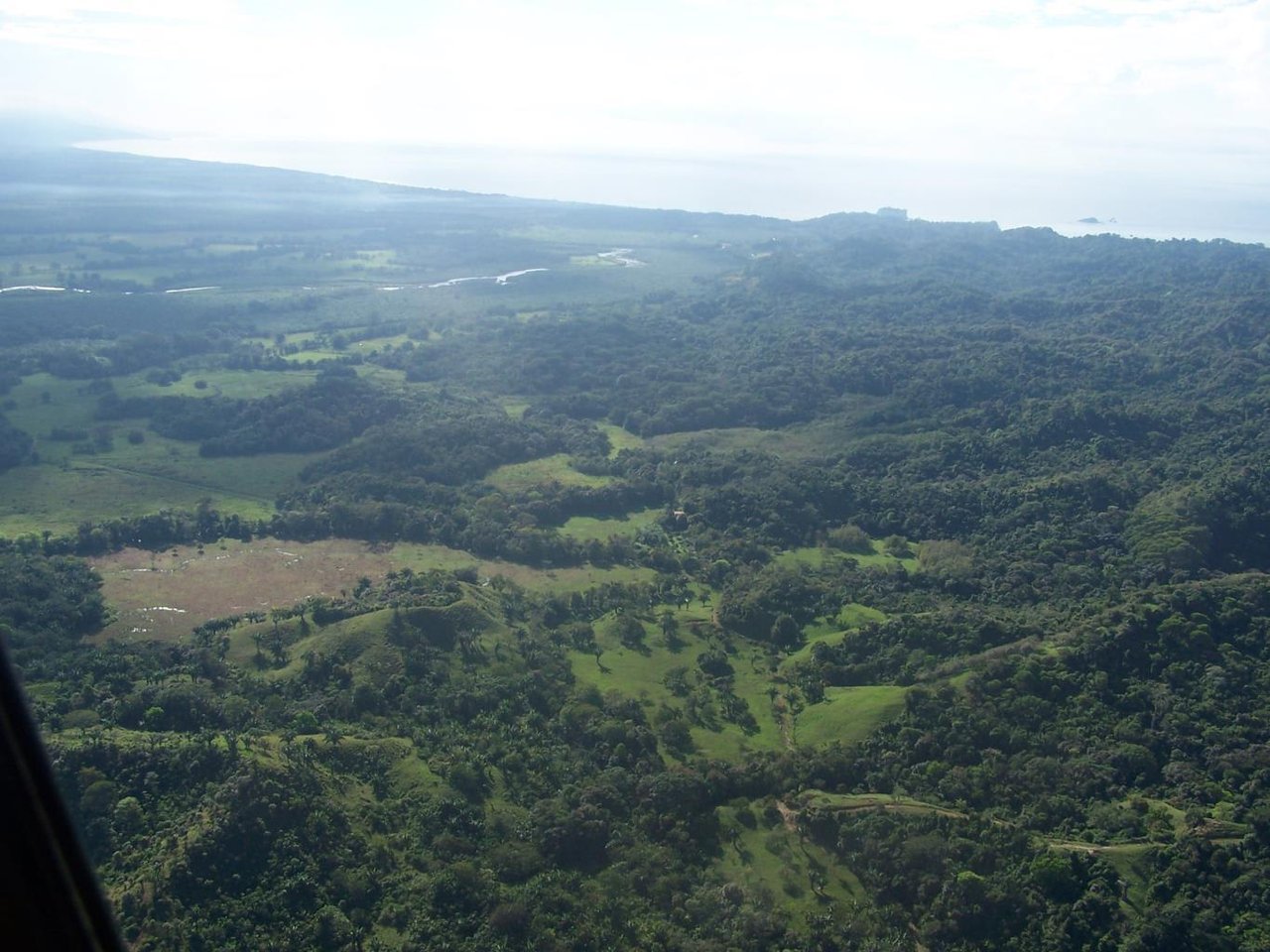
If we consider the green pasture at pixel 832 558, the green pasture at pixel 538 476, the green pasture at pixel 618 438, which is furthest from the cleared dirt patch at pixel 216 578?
the green pasture at pixel 618 438

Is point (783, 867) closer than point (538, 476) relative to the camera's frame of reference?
Yes

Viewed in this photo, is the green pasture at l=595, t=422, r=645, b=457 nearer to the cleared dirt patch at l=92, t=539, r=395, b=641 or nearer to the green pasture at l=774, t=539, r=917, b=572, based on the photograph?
the green pasture at l=774, t=539, r=917, b=572

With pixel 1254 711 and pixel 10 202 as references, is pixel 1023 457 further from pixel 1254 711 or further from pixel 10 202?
pixel 10 202

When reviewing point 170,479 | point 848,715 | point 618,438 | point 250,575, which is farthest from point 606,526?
point 170,479

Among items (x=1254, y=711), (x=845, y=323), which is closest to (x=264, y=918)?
(x=1254, y=711)

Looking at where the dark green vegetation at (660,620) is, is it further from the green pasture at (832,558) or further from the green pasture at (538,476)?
the green pasture at (538,476)

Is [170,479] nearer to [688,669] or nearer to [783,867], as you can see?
[688,669]

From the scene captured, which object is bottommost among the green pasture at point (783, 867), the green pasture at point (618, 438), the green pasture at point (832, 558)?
the green pasture at point (783, 867)
